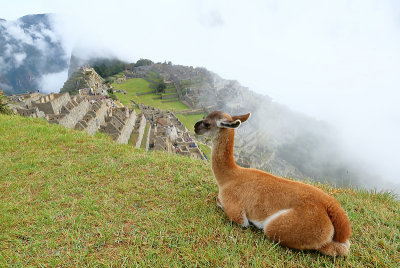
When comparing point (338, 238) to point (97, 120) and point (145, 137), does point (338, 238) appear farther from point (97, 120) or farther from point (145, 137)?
point (145, 137)

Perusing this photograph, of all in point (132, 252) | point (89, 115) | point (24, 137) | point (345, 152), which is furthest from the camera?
point (345, 152)

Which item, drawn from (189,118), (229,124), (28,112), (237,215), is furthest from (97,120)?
(189,118)

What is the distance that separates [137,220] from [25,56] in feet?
183

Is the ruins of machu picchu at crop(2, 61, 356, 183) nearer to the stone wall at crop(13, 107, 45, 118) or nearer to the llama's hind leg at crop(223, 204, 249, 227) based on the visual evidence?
the stone wall at crop(13, 107, 45, 118)

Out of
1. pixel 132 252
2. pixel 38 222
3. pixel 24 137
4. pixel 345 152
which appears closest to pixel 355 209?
pixel 132 252

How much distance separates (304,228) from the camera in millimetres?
1651

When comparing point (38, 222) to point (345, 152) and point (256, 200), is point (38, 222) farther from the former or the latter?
point (345, 152)

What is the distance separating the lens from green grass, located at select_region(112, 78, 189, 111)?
47.1 meters

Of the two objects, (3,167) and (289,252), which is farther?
(3,167)

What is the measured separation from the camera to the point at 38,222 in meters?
2.21

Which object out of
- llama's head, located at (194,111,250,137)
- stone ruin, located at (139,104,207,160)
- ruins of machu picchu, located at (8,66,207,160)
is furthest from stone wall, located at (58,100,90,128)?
llama's head, located at (194,111,250,137)

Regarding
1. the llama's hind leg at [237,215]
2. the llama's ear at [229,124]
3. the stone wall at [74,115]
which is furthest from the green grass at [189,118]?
the llama's hind leg at [237,215]

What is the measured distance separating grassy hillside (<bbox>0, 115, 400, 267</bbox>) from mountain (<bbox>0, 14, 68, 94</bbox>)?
4948 centimetres

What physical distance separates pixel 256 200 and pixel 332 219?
588 millimetres
